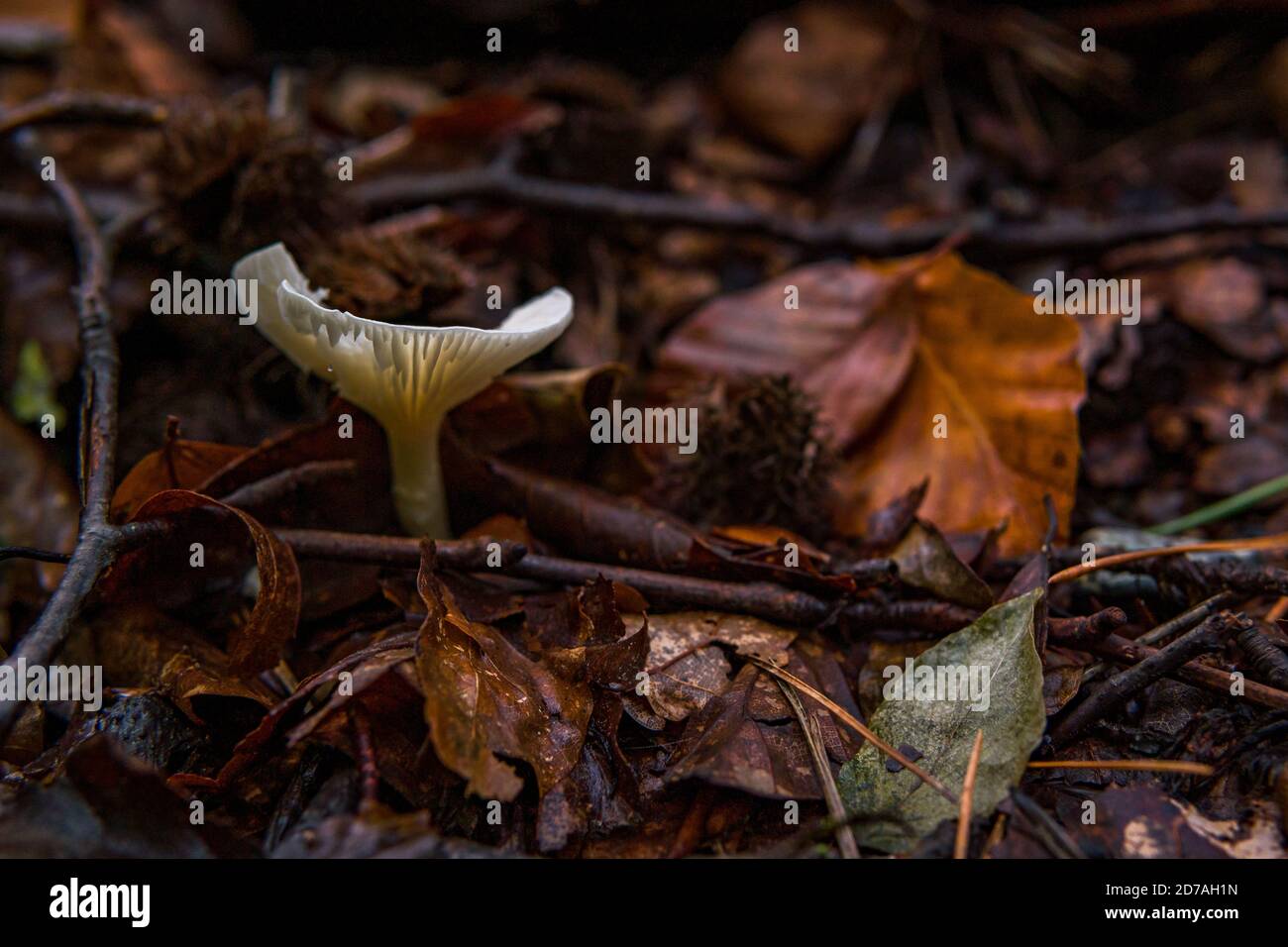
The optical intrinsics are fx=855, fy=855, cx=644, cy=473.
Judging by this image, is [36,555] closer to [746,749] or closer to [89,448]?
[89,448]

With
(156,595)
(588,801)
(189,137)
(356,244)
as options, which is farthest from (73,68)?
(588,801)

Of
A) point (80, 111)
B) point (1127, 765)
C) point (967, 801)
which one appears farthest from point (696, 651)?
point (80, 111)

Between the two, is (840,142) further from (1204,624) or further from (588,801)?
(588,801)

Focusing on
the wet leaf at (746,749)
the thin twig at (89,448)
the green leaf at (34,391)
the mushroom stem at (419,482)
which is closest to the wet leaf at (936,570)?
the wet leaf at (746,749)

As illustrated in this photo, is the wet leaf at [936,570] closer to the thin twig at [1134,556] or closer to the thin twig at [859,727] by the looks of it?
the thin twig at [1134,556]
